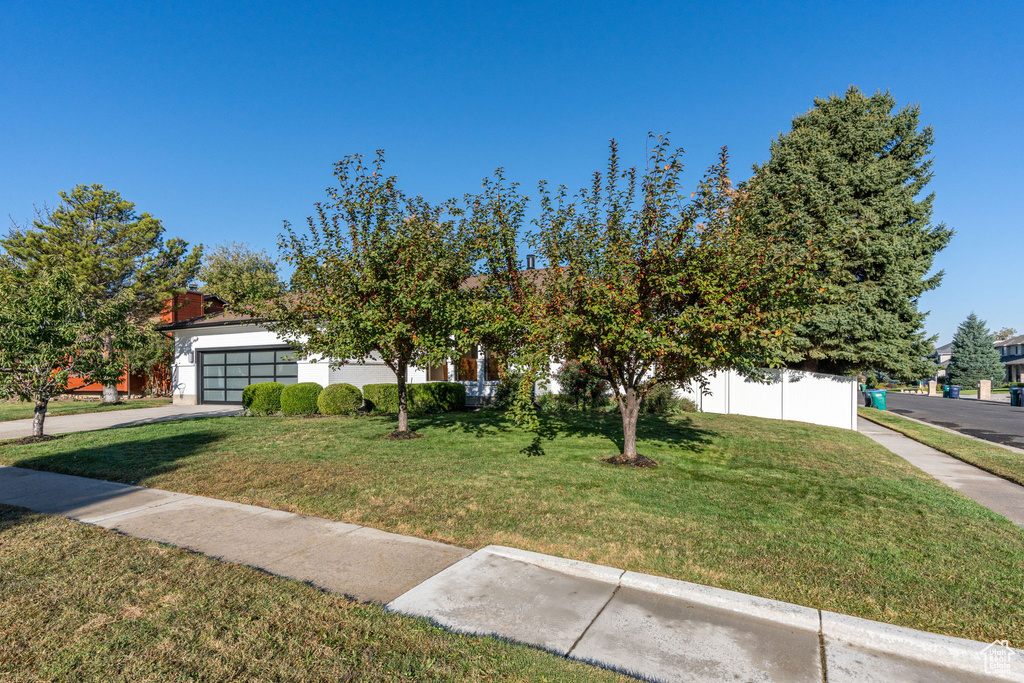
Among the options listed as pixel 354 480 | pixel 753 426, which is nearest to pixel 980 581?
pixel 354 480

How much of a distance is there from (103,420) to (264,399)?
4.59 metres

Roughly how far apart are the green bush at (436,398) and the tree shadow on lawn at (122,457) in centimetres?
639

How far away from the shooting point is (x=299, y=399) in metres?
17.0

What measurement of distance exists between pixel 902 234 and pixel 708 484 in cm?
1691

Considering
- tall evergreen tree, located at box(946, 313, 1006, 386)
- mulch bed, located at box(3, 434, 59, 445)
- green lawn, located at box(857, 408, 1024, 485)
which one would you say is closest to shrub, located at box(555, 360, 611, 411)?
green lawn, located at box(857, 408, 1024, 485)

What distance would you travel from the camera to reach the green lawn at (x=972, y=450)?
9117 millimetres

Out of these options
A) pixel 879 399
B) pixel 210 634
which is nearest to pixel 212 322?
pixel 210 634

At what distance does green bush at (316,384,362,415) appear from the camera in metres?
16.9

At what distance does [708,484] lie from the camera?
24.5ft

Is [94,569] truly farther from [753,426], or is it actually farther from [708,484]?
[753,426]

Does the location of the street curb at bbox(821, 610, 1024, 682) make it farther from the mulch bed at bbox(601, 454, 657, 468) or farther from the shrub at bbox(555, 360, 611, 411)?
the shrub at bbox(555, 360, 611, 411)

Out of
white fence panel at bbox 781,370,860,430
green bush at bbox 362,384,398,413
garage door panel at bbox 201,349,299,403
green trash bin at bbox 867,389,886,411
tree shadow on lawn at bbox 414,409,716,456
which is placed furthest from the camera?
green trash bin at bbox 867,389,886,411

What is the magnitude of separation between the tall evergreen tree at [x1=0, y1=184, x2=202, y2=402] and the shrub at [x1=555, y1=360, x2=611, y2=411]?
18.4 meters

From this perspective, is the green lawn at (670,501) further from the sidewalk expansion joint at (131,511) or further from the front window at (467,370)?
the front window at (467,370)
